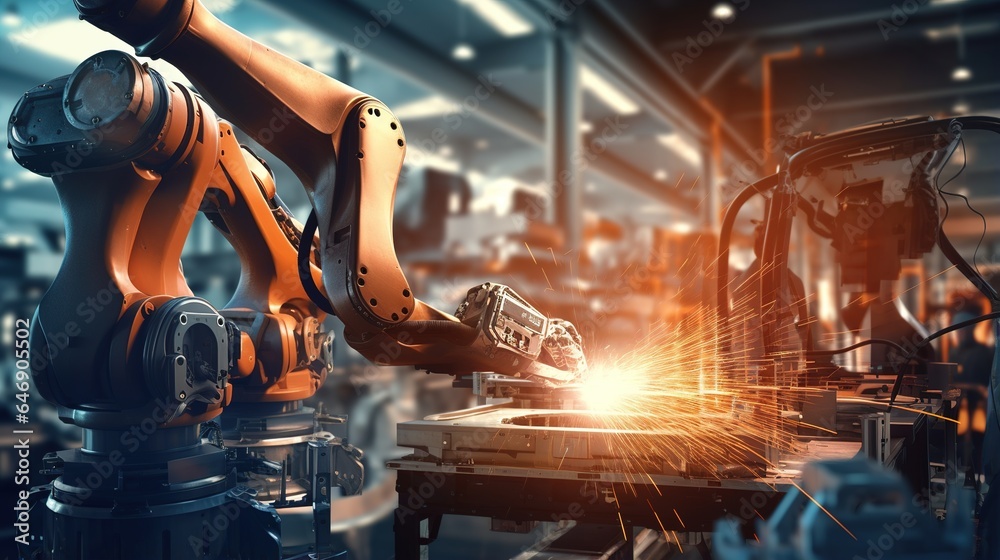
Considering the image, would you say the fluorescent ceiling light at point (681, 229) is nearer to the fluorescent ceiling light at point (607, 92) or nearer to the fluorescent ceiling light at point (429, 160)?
the fluorescent ceiling light at point (607, 92)

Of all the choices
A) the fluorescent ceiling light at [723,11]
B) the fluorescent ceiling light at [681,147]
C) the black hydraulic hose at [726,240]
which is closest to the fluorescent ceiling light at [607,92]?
the fluorescent ceiling light at [681,147]

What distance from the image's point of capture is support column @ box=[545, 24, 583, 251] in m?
8.63

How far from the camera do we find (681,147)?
15.8 meters

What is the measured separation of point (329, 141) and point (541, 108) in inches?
373

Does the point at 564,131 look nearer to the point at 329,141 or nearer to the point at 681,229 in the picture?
the point at 681,229

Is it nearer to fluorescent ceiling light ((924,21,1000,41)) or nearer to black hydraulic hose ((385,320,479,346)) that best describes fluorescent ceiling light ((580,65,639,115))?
fluorescent ceiling light ((924,21,1000,41))

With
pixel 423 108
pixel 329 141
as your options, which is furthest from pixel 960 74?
pixel 329 141

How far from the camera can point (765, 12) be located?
9.34 metres

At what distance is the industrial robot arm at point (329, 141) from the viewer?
2182 mm

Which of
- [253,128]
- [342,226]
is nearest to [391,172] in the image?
[342,226]

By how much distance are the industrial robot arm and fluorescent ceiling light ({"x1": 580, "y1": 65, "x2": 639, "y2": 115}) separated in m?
7.73

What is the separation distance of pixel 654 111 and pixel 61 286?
10176 mm

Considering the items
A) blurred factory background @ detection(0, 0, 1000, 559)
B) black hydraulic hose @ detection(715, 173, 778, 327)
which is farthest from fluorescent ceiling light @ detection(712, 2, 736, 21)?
black hydraulic hose @ detection(715, 173, 778, 327)

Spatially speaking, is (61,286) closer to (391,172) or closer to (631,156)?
(391,172)
